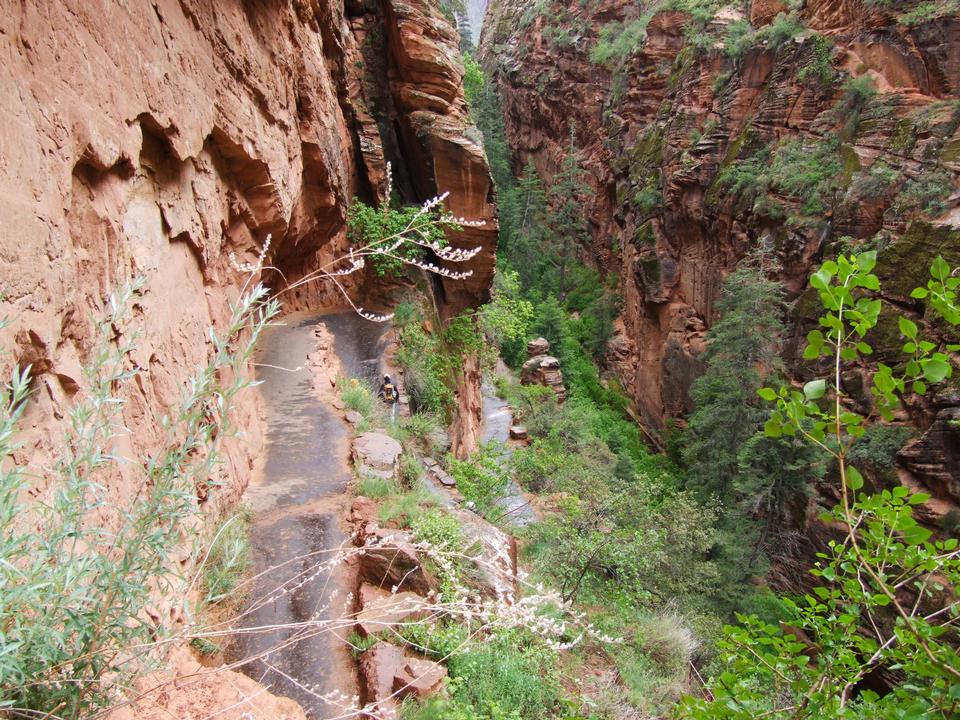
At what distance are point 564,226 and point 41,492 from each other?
31353 millimetres

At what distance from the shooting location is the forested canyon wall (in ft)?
10.1

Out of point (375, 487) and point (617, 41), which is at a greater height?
point (617, 41)

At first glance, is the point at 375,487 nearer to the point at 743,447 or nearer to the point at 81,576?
the point at 81,576

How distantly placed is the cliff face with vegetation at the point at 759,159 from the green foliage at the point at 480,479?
884 centimetres

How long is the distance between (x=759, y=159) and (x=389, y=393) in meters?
15.7

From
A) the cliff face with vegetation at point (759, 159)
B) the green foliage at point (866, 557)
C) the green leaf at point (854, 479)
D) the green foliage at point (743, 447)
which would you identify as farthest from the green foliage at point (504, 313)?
the green leaf at point (854, 479)

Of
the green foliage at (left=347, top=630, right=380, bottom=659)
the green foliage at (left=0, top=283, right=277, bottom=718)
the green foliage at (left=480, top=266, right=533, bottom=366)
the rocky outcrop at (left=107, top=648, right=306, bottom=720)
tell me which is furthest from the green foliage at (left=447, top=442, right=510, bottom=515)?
the green foliage at (left=0, top=283, right=277, bottom=718)

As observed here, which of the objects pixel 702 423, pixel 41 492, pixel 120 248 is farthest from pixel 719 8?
pixel 41 492

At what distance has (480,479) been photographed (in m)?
9.91

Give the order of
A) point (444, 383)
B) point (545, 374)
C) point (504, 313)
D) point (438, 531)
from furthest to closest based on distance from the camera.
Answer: point (545, 374) → point (504, 313) → point (444, 383) → point (438, 531)

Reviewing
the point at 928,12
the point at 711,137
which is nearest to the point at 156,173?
the point at 928,12

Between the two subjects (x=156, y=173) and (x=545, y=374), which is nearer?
(x=156, y=173)

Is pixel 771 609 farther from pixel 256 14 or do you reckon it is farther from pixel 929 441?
pixel 256 14

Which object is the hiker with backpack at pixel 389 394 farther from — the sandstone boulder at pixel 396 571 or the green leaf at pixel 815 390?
the green leaf at pixel 815 390
